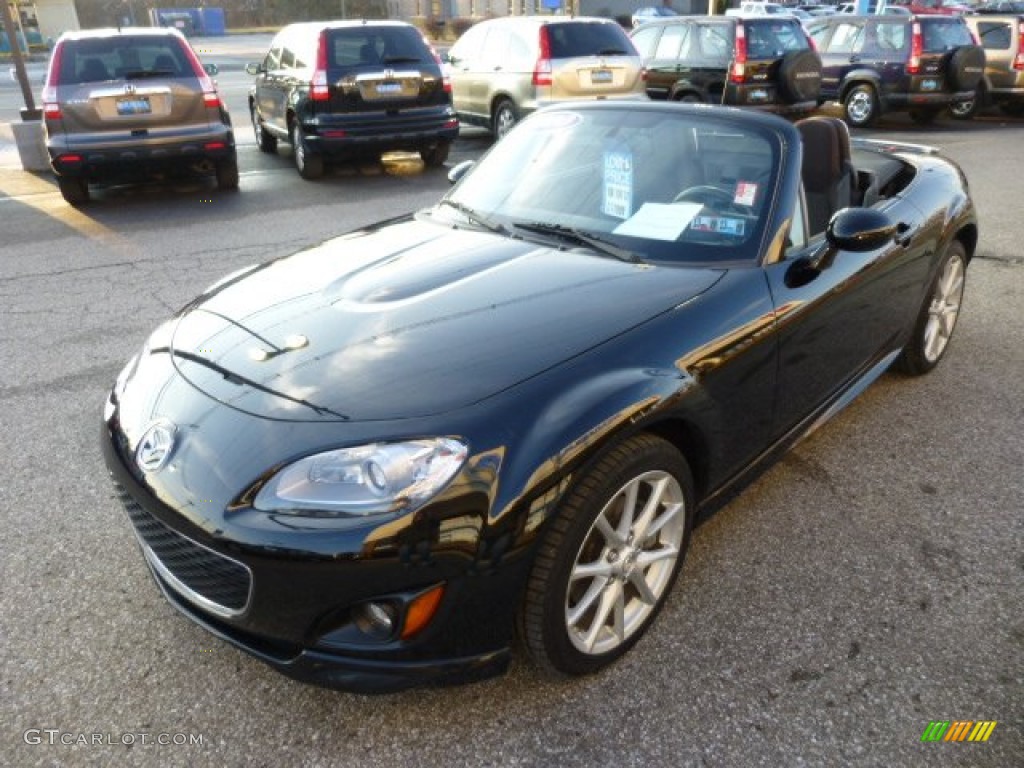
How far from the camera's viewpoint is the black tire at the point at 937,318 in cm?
401

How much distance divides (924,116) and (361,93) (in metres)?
10.4

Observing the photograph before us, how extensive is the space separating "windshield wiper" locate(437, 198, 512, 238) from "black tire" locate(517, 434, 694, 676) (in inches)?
47.3

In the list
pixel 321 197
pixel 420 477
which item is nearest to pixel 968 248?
pixel 420 477

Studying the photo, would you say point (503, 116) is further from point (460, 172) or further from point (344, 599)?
point (344, 599)

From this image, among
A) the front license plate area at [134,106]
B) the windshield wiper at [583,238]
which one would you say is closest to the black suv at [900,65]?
the front license plate area at [134,106]

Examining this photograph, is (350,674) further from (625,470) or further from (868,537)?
(868,537)

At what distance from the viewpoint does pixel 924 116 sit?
14414mm

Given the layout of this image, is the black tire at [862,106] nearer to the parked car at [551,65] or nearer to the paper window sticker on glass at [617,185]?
the parked car at [551,65]

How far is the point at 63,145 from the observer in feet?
25.5

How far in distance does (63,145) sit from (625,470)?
7.64 metres

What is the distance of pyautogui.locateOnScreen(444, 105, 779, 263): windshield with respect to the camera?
285cm

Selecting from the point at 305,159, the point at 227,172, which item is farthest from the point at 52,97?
the point at 305,159

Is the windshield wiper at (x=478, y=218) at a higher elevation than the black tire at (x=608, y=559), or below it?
higher

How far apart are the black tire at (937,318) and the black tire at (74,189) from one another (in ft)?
24.9
